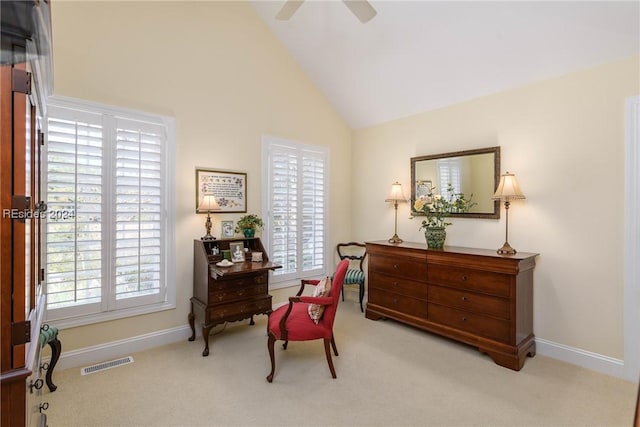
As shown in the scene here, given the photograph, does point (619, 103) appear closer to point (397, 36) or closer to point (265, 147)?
point (397, 36)

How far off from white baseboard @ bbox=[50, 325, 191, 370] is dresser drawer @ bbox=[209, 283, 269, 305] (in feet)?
2.21

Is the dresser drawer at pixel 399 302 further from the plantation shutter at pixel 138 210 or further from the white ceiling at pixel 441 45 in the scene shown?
the plantation shutter at pixel 138 210

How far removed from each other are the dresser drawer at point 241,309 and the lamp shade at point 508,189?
9.02 feet

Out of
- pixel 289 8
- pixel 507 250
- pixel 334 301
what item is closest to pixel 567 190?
pixel 507 250

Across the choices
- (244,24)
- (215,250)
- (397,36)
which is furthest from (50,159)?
(397,36)

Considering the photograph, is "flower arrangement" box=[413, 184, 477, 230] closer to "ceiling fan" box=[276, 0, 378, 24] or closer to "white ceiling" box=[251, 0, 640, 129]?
Result: "white ceiling" box=[251, 0, 640, 129]

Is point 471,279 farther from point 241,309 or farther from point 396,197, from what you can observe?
point 241,309

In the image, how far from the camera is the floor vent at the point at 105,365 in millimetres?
2732

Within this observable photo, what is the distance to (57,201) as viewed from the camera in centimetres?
267

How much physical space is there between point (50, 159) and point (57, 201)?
366 mm

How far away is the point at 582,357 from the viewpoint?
2.88m

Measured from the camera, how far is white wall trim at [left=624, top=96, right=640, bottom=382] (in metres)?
2.61

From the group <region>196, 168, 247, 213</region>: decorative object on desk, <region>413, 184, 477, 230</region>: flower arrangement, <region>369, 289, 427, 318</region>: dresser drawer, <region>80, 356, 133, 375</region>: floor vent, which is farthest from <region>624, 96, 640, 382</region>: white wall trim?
<region>80, 356, 133, 375</region>: floor vent

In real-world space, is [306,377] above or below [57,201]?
below
